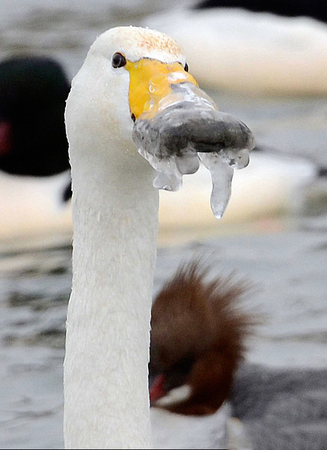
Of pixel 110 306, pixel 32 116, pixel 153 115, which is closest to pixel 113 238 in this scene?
pixel 110 306

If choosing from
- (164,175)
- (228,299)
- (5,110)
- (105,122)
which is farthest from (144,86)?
(5,110)

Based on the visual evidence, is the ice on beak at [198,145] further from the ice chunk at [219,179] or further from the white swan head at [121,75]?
the white swan head at [121,75]

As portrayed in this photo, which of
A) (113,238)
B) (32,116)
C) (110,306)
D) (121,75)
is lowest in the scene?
(32,116)

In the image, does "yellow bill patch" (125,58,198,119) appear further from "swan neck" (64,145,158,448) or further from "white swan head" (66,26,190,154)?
"swan neck" (64,145,158,448)

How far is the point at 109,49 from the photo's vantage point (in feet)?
8.74

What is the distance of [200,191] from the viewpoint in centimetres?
759

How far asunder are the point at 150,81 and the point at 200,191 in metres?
5.03

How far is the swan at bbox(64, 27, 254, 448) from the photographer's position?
2594 mm

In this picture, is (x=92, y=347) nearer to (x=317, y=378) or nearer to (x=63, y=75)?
(x=317, y=378)

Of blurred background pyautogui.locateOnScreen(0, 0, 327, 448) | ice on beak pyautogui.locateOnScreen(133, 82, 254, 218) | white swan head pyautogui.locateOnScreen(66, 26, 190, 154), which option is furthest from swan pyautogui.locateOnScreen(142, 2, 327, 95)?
ice on beak pyautogui.locateOnScreen(133, 82, 254, 218)

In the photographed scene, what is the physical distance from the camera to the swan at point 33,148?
7.41 meters

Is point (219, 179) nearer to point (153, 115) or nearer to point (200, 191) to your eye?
point (153, 115)

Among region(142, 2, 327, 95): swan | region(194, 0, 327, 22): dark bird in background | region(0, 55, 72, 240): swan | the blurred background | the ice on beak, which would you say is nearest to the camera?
the ice on beak

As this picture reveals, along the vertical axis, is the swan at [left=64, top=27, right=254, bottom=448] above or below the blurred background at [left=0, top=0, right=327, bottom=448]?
above
